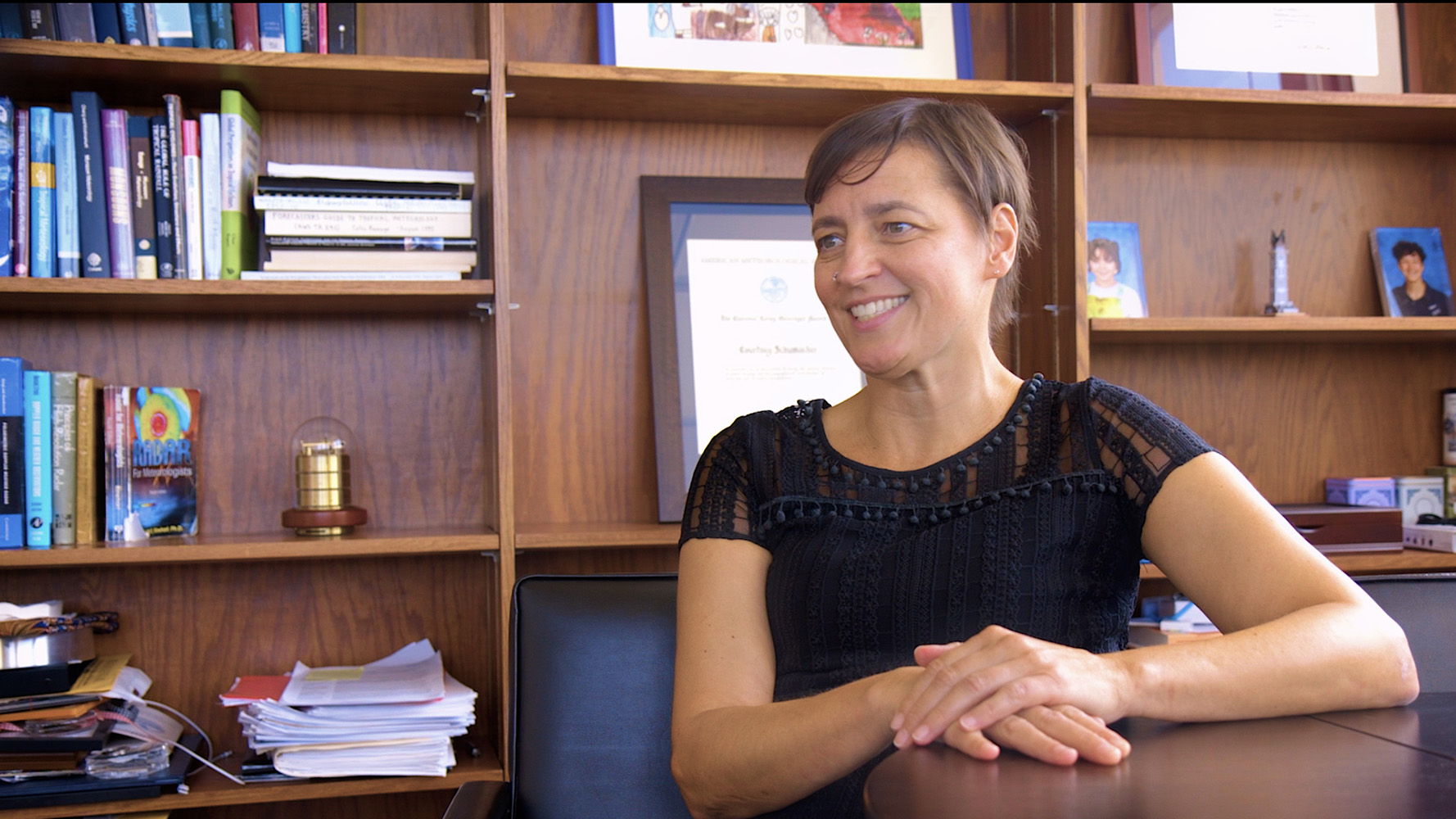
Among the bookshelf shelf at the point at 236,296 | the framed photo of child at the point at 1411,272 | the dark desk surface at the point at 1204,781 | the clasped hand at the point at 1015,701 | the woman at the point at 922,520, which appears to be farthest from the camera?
the framed photo of child at the point at 1411,272

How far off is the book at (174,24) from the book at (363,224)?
0.35 m

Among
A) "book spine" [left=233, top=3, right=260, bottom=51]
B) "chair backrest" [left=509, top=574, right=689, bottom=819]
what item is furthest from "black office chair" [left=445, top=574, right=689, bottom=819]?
"book spine" [left=233, top=3, right=260, bottom=51]

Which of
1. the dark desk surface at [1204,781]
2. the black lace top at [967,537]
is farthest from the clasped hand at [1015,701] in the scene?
the black lace top at [967,537]

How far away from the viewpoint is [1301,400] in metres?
2.49

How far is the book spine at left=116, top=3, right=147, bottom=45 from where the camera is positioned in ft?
6.36

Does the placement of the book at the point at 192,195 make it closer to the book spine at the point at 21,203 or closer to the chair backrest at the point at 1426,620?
the book spine at the point at 21,203

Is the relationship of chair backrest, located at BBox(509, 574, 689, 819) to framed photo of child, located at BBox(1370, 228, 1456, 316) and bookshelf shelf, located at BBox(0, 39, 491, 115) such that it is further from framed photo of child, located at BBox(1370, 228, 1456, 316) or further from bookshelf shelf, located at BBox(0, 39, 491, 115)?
framed photo of child, located at BBox(1370, 228, 1456, 316)

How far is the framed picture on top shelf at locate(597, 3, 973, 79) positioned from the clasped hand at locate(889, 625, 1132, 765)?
1.52 metres

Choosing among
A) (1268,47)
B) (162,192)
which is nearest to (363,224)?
(162,192)

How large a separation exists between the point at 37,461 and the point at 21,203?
44 centimetres

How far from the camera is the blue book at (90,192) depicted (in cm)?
192

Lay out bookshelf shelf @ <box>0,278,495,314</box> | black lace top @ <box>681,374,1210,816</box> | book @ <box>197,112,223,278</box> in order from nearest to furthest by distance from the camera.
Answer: black lace top @ <box>681,374,1210,816</box> < bookshelf shelf @ <box>0,278,495,314</box> < book @ <box>197,112,223,278</box>

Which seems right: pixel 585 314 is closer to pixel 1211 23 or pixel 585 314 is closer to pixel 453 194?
pixel 453 194

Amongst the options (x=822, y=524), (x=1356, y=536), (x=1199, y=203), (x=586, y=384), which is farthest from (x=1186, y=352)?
(x=822, y=524)
